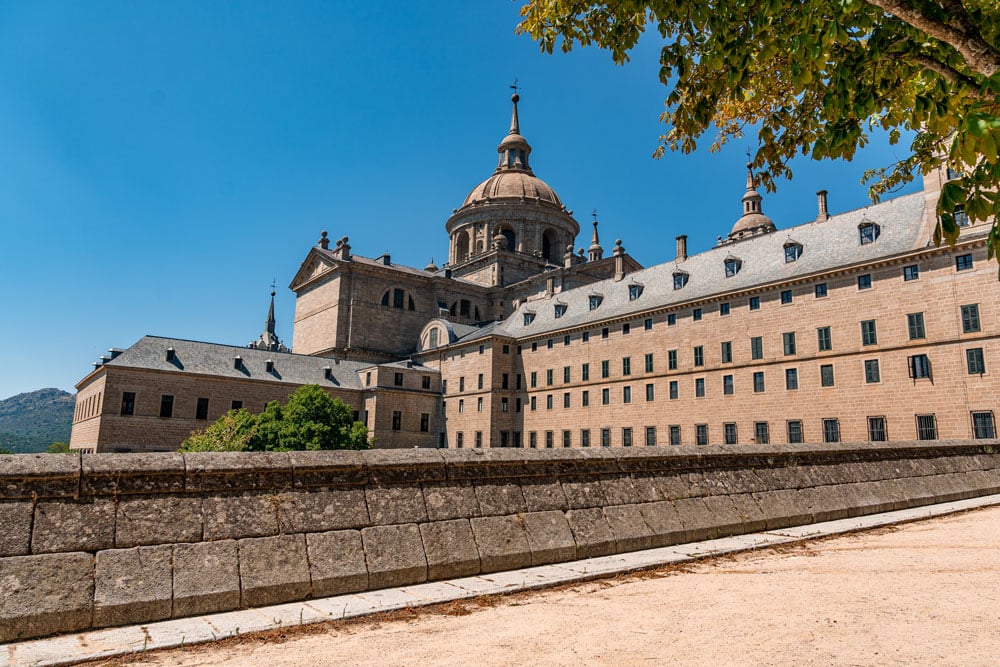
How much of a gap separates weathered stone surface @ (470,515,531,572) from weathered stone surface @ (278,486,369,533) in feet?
4.21

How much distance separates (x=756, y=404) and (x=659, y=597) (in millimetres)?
36984

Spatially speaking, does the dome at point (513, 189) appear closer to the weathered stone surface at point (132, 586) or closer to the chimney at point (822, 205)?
the chimney at point (822, 205)

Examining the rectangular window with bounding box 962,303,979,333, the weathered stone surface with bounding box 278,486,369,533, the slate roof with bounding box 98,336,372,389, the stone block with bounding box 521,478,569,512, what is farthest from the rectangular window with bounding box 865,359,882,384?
the slate roof with bounding box 98,336,372,389

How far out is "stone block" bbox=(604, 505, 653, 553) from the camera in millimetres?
7533

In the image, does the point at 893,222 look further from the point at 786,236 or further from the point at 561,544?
the point at 561,544

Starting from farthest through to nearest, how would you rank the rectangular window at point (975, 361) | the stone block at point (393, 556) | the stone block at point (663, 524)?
the rectangular window at point (975, 361) < the stone block at point (663, 524) < the stone block at point (393, 556)

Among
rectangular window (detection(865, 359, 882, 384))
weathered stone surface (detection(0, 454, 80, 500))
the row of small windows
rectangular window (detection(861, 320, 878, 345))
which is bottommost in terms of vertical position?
weathered stone surface (detection(0, 454, 80, 500))

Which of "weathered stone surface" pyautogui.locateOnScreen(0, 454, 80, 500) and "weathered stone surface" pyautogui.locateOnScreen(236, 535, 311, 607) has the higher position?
"weathered stone surface" pyautogui.locateOnScreen(0, 454, 80, 500)

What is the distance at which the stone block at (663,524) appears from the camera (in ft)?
25.8

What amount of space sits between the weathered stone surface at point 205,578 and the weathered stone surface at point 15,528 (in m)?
1.06

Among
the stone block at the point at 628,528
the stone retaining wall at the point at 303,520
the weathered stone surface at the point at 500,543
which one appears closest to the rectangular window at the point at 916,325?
the stone retaining wall at the point at 303,520

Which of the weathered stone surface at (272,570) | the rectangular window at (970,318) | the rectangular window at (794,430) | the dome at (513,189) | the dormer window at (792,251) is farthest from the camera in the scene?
the dome at (513,189)

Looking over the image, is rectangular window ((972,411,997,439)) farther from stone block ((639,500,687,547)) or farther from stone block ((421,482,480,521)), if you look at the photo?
stone block ((421,482,480,521))

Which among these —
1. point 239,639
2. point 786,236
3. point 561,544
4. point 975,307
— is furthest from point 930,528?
point 786,236
